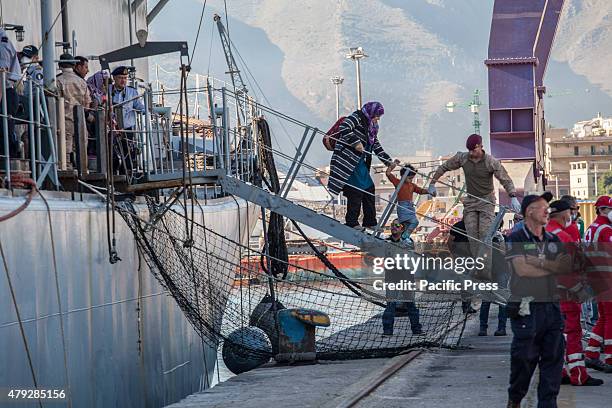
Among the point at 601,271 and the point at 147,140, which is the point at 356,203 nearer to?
the point at 147,140

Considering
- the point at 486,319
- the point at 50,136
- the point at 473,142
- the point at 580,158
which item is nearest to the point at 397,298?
the point at 486,319

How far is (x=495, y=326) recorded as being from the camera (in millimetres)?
18469

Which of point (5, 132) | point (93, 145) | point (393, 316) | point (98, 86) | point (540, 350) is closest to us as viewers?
point (540, 350)

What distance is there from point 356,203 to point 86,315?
149 inches

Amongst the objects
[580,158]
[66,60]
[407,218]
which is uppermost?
[66,60]

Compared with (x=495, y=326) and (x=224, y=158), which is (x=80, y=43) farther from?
(x=495, y=326)

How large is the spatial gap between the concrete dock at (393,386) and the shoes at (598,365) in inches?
3.3

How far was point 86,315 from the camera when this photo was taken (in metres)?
11.8

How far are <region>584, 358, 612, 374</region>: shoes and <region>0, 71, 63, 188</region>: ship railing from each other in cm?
535

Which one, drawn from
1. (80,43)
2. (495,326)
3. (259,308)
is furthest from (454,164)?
(80,43)

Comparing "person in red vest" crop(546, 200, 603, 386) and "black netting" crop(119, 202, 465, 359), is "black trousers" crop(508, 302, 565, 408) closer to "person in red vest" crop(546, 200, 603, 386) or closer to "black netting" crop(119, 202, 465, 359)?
"person in red vest" crop(546, 200, 603, 386)

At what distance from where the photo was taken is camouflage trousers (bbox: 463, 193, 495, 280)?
14.0 metres

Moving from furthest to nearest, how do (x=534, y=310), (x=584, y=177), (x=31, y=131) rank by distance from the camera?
(x=584, y=177) < (x=31, y=131) < (x=534, y=310)

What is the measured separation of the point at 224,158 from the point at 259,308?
300cm
